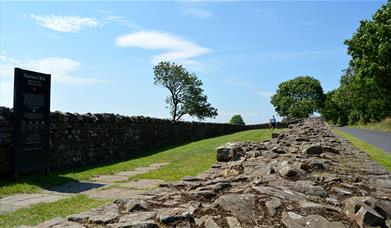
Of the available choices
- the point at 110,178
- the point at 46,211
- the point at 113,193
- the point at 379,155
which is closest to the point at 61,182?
the point at 110,178

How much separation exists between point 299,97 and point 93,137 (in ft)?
288

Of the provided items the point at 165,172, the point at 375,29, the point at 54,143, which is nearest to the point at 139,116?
the point at 54,143

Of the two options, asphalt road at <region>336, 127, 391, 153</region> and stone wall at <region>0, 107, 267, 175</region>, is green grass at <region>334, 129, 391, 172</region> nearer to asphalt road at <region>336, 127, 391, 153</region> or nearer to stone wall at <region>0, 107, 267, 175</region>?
asphalt road at <region>336, 127, 391, 153</region>

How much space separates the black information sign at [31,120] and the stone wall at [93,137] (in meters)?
0.41

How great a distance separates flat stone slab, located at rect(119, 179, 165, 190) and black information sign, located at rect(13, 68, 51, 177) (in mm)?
2669

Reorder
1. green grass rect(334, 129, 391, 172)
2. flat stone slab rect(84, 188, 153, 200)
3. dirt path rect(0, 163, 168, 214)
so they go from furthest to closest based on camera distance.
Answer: green grass rect(334, 129, 391, 172), flat stone slab rect(84, 188, 153, 200), dirt path rect(0, 163, 168, 214)

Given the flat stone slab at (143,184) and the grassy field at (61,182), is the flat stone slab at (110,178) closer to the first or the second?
the grassy field at (61,182)

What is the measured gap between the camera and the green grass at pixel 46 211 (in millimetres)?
5531

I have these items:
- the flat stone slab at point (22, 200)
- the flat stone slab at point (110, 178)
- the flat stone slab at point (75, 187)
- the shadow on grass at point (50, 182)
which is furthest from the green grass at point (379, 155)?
the flat stone slab at point (22, 200)

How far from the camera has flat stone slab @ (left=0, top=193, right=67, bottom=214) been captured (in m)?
6.59

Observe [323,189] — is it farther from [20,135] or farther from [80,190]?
[20,135]

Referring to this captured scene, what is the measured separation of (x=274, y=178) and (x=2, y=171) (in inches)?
281

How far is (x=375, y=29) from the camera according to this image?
30.8 metres

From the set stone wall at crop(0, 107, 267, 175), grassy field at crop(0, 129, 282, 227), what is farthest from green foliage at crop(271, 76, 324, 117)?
grassy field at crop(0, 129, 282, 227)
